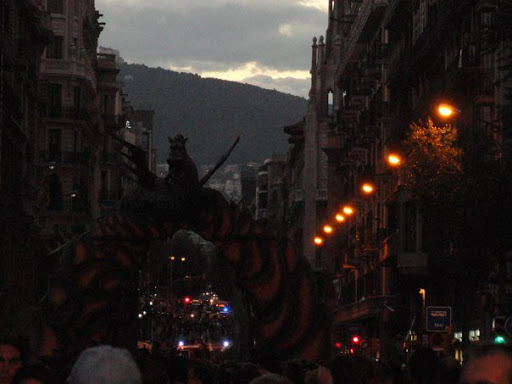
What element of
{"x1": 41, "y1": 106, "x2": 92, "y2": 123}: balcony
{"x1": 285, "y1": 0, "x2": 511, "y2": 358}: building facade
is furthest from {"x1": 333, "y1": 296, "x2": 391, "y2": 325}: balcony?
{"x1": 41, "y1": 106, "x2": 92, "y2": 123}: balcony

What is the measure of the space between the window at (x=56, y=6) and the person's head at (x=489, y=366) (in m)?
90.5

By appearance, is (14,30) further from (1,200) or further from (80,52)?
(80,52)

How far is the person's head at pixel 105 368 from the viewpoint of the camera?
7.35 m

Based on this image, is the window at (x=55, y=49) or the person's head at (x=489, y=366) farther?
the window at (x=55, y=49)

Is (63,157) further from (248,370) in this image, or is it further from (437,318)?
(248,370)

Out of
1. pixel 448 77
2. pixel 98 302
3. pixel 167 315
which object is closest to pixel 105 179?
pixel 167 315

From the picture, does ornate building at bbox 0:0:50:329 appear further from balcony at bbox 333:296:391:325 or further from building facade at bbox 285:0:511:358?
balcony at bbox 333:296:391:325

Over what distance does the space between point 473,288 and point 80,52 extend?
55.8m

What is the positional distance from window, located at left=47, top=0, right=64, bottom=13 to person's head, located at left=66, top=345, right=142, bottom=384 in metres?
89.8

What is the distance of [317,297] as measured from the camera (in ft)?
65.2

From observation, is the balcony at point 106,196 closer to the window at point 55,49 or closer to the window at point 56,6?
the window at point 55,49

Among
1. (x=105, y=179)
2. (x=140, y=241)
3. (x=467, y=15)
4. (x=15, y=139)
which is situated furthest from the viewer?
(x=105, y=179)

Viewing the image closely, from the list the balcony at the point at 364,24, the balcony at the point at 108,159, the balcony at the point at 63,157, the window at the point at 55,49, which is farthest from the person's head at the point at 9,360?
the balcony at the point at 108,159

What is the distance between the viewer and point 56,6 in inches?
3809
